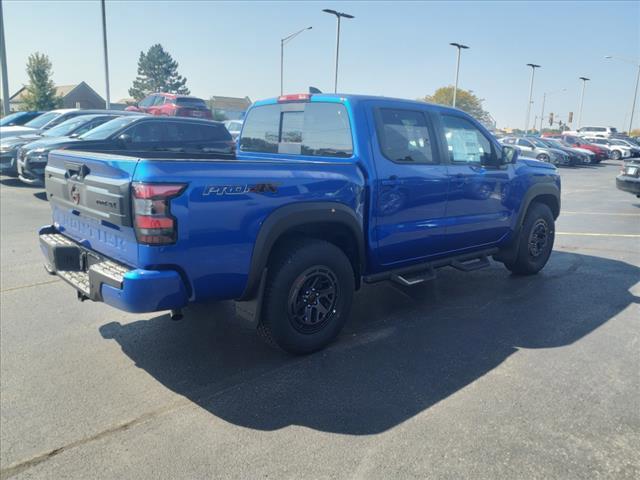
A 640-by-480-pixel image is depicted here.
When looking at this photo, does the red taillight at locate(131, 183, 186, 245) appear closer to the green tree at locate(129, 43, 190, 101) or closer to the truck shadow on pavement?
the truck shadow on pavement

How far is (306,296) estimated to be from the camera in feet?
12.4

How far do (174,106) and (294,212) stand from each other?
1994 centimetres

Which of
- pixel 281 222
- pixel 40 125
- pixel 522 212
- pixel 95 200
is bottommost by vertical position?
pixel 522 212

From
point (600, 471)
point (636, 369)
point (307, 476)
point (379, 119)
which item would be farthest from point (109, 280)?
point (636, 369)

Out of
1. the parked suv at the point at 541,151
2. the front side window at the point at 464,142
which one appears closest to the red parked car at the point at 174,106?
the parked suv at the point at 541,151

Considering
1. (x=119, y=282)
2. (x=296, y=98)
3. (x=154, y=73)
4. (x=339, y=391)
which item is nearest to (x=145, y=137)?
(x=296, y=98)

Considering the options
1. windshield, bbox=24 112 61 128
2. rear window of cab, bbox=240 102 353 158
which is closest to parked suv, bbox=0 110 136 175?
windshield, bbox=24 112 61 128

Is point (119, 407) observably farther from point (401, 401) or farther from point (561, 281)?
point (561, 281)

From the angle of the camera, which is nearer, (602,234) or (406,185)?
(406,185)

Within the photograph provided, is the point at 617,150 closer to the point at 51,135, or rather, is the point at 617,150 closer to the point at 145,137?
the point at 145,137

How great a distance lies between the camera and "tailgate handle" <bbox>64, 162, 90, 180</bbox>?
3453 millimetres

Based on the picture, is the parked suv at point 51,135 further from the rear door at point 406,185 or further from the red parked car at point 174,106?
the rear door at point 406,185

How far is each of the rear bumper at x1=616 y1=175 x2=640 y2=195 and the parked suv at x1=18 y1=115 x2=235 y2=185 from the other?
9507 mm

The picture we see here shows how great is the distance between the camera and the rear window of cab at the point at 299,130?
4292mm
